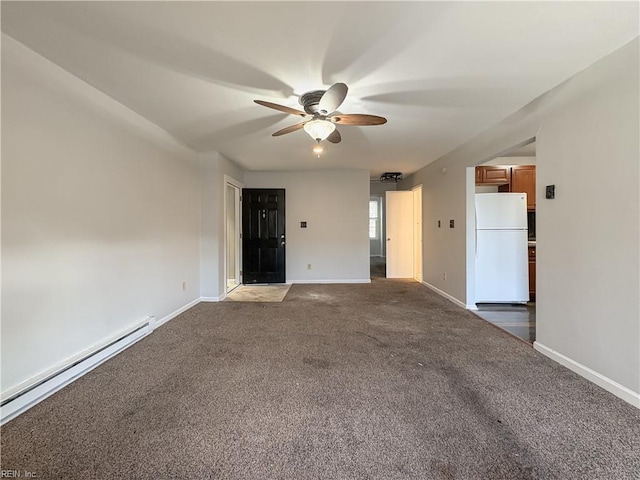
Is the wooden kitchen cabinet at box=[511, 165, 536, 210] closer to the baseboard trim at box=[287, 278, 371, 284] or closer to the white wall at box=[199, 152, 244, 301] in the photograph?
the baseboard trim at box=[287, 278, 371, 284]

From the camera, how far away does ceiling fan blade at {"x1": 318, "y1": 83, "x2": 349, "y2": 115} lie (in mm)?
1925

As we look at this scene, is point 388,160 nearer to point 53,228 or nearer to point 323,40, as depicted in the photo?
point 323,40

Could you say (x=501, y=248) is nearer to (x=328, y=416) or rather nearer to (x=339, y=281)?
(x=339, y=281)

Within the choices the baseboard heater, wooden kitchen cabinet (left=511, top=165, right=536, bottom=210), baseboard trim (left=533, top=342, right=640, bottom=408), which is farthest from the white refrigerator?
the baseboard heater

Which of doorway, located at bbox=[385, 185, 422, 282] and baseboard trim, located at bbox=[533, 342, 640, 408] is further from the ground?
doorway, located at bbox=[385, 185, 422, 282]

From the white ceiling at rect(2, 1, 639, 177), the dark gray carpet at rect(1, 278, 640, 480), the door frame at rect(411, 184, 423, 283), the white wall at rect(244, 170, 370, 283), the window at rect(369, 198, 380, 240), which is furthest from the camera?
the window at rect(369, 198, 380, 240)

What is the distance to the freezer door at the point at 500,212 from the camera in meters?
4.14

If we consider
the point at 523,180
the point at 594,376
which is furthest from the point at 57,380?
the point at 523,180

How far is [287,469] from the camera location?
134 cm

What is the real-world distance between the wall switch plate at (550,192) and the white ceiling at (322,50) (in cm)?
83

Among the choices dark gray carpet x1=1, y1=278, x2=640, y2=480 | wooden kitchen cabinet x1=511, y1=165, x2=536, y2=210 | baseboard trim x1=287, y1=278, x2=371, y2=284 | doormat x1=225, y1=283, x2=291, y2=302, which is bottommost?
dark gray carpet x1=1, y1=278, x2=640, y2=480

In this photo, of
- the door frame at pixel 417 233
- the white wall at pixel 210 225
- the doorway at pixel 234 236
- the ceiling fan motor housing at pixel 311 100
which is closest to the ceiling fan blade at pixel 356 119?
the ceiling fan motor housing at pixel 311 100

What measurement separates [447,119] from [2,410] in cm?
423

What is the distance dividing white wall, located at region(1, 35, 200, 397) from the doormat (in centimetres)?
147
